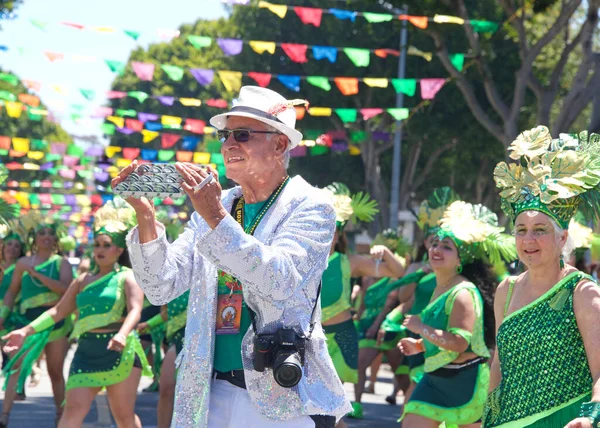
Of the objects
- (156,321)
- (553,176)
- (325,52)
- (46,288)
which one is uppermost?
(325,52)

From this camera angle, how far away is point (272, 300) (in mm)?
3846

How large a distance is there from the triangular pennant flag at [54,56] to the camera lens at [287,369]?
14.7 meters

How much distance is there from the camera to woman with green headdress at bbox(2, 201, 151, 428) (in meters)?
7.81

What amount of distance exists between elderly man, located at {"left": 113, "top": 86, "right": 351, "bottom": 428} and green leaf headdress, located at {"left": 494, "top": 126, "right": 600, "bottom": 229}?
1078 mm

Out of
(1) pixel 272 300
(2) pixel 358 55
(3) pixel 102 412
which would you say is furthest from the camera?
(2) pixel 358 55

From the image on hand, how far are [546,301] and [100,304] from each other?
4.43 m

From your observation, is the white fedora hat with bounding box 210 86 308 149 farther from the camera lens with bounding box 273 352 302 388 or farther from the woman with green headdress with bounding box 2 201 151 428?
the woman with green headdress with bounding box 2 201 151 428

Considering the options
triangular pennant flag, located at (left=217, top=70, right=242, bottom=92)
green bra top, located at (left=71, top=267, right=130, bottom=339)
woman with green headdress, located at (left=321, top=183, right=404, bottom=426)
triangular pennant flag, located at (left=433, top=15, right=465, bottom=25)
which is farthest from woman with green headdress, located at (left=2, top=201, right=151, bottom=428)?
triangular pennant flag, located at (left=217, top=70, right=242, bottom=92)

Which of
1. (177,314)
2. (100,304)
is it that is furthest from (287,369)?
(177,314)

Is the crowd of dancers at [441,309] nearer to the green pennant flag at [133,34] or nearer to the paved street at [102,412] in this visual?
the paved street at [102,412]

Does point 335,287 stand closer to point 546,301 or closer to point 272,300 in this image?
point 546,301

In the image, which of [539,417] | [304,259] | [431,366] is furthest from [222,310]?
[431,366]

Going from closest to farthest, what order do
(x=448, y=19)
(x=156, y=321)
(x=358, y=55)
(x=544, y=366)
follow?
(x=544, y=366) → (x=156, y=321) → (x=448, y=19) → (x=358, y=55)

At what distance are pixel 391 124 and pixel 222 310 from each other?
2884 centimetres
